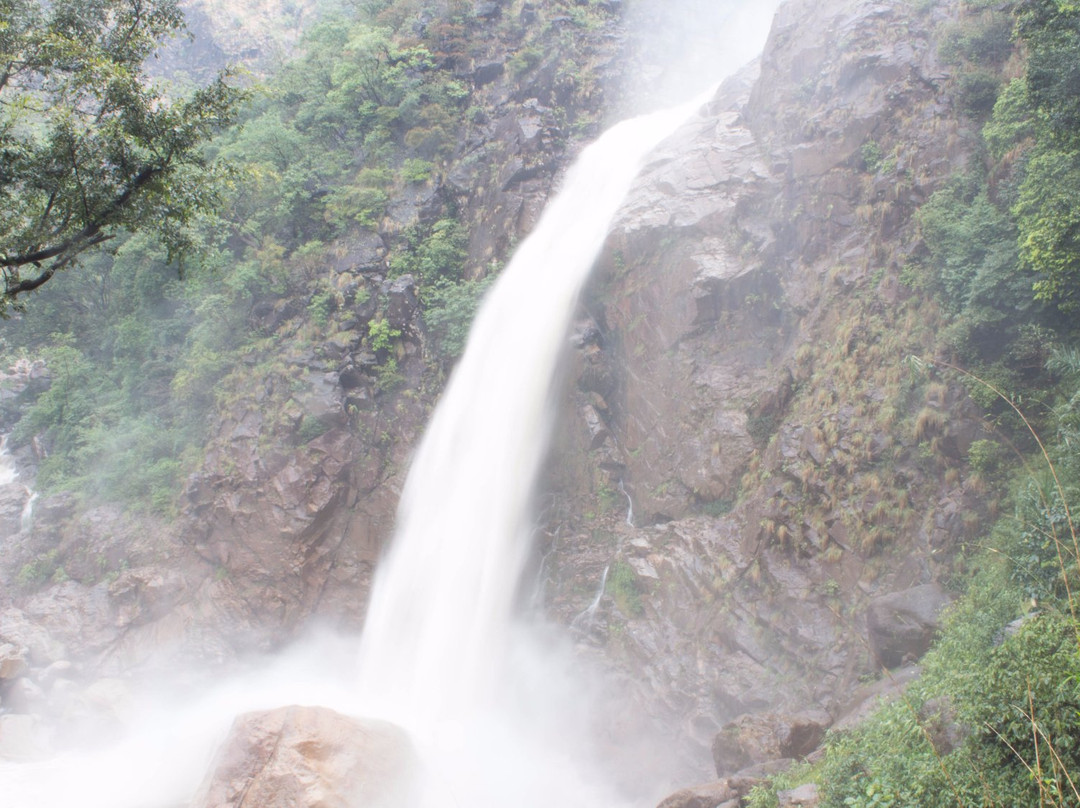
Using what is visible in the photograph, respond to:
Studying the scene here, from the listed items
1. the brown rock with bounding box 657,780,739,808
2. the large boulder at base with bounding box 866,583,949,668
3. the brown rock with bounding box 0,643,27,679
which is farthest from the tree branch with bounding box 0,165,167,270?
the brown rock with bounding box 0,643,27,679

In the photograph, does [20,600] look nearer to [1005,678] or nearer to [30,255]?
[30,255]

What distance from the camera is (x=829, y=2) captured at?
56.5ft

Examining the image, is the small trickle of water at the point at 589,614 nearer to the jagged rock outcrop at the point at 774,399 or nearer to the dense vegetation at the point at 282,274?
the jagged rock outcrop at the point at 774,399

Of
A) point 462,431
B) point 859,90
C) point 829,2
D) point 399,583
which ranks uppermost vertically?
point 829,2

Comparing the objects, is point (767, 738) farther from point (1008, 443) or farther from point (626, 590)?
point (1008, 443)

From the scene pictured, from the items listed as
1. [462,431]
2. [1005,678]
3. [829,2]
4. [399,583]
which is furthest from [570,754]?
[829,2]

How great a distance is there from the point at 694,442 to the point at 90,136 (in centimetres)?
1228

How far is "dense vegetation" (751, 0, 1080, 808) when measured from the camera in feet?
17.7

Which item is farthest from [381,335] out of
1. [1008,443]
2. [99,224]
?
[1008,443]

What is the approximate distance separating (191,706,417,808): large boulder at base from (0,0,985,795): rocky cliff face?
530 cm

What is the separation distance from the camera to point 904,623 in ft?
32.3

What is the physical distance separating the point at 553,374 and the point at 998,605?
35.9 feet

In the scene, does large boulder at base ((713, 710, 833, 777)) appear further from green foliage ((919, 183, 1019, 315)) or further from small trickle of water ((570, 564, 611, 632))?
green foliage ((919, 183, 1019, 315))

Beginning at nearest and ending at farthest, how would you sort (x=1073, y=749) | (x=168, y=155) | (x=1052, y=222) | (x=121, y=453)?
(x=1073, y=749)
(x=168, y=155)
(x=1052, y=222)
(x=121, y=453)
